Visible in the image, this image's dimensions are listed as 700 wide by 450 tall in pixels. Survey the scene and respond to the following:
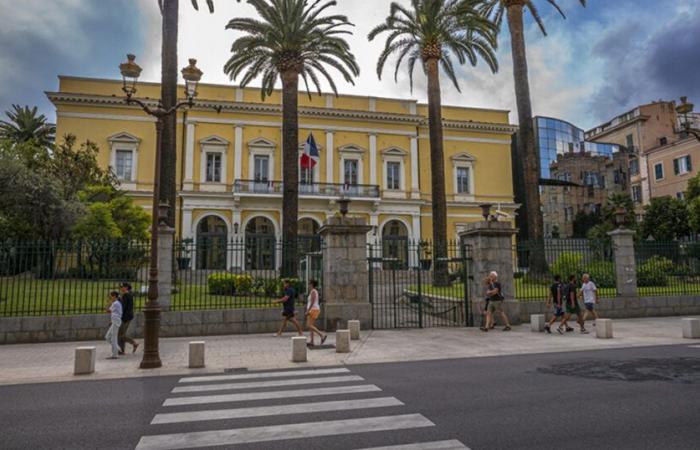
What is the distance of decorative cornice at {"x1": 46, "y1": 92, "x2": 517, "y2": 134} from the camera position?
35938 mm

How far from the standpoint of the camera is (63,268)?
14172mm

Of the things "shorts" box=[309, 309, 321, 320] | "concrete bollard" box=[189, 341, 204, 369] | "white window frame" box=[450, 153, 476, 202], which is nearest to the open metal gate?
"shorts" box=[309, 309, 321, 320]

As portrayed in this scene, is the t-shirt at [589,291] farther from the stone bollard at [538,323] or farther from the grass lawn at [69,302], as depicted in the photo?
the grass lawn at [69,302]

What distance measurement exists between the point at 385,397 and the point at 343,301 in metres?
8.04

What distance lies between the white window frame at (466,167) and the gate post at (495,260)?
27.3m

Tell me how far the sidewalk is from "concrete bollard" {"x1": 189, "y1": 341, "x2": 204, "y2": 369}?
21 cm

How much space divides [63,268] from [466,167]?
117 ft

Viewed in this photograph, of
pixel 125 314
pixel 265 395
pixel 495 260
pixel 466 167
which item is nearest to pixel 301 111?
pixel 466 167

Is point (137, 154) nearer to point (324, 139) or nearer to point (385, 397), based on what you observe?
point (324, 139)

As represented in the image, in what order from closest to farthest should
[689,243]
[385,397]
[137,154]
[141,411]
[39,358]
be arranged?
[141,411] → [385,397] → [39,358] → [689,243] → [137,154]

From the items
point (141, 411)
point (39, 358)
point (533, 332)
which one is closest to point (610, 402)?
point (141, 411)

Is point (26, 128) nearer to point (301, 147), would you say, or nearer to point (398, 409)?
point (301, 147)

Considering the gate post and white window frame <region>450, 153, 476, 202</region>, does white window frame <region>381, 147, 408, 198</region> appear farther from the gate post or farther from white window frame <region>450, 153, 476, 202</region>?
the gate post

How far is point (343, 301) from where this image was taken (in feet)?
49.2
